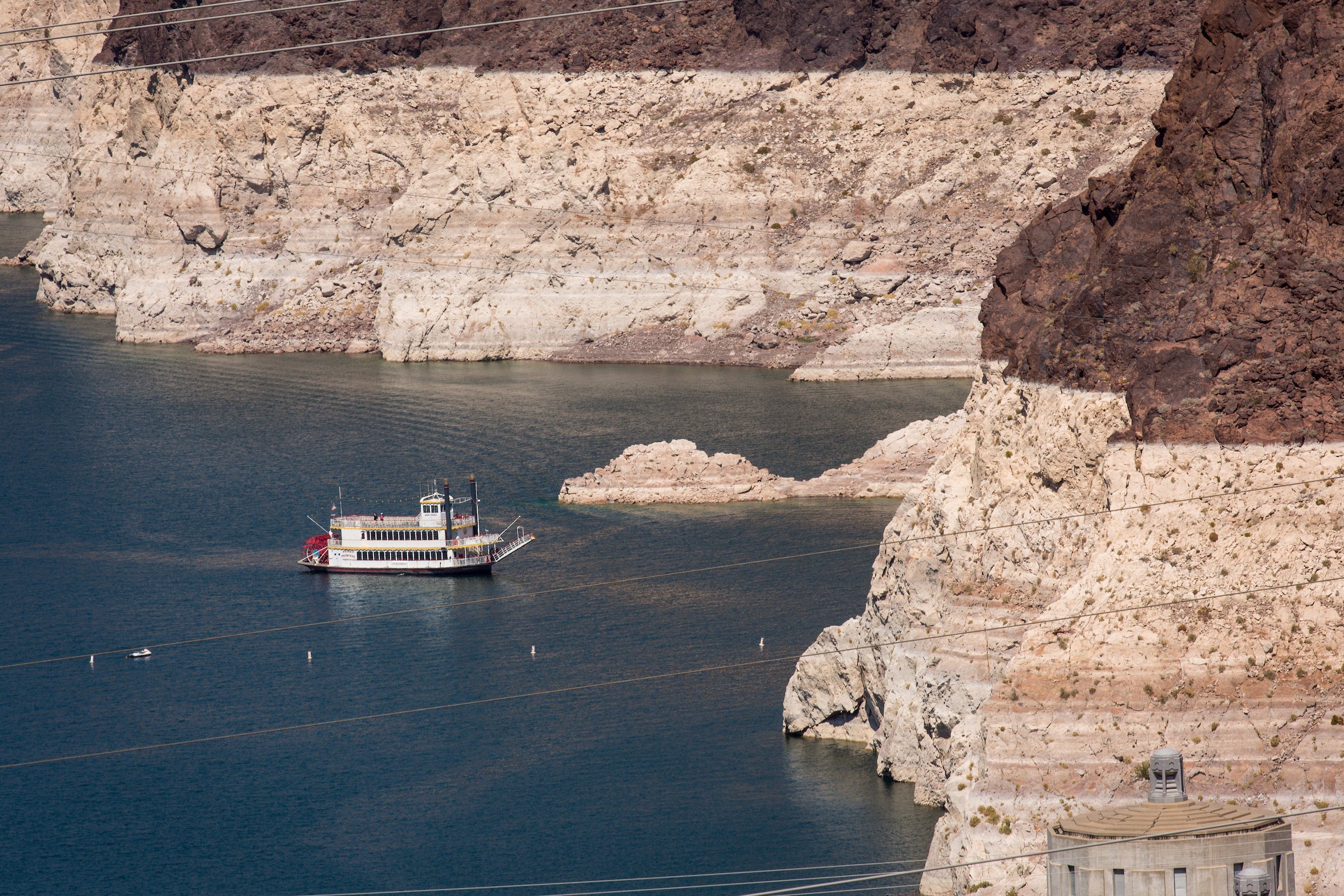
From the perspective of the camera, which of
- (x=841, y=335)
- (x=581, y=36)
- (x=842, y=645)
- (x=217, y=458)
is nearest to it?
(x=842, y=645)

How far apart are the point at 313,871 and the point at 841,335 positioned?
11073 centimetres

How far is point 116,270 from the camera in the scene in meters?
198

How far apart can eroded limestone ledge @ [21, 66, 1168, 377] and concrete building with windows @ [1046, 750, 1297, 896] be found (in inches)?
4760

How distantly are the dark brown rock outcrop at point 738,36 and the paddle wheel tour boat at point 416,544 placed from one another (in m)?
87.0

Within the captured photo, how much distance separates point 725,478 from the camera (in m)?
119

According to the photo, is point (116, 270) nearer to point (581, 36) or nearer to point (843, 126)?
point (581, 36)

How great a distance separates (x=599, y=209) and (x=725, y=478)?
68.7 m

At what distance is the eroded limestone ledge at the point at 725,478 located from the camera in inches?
4658

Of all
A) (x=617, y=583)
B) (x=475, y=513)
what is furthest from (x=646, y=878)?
(x=475, y=513)

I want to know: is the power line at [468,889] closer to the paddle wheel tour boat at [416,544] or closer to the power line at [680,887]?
the power line at [680,887]

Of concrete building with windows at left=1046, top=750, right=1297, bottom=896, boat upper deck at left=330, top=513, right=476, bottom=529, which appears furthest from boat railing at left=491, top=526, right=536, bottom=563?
concrete building with windows at left=1046, top=750, right=1297, bottom=896

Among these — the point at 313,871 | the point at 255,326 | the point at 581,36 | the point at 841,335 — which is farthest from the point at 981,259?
the point at 313,871

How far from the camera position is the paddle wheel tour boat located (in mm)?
109062

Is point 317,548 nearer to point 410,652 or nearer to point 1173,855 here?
point 410,652
